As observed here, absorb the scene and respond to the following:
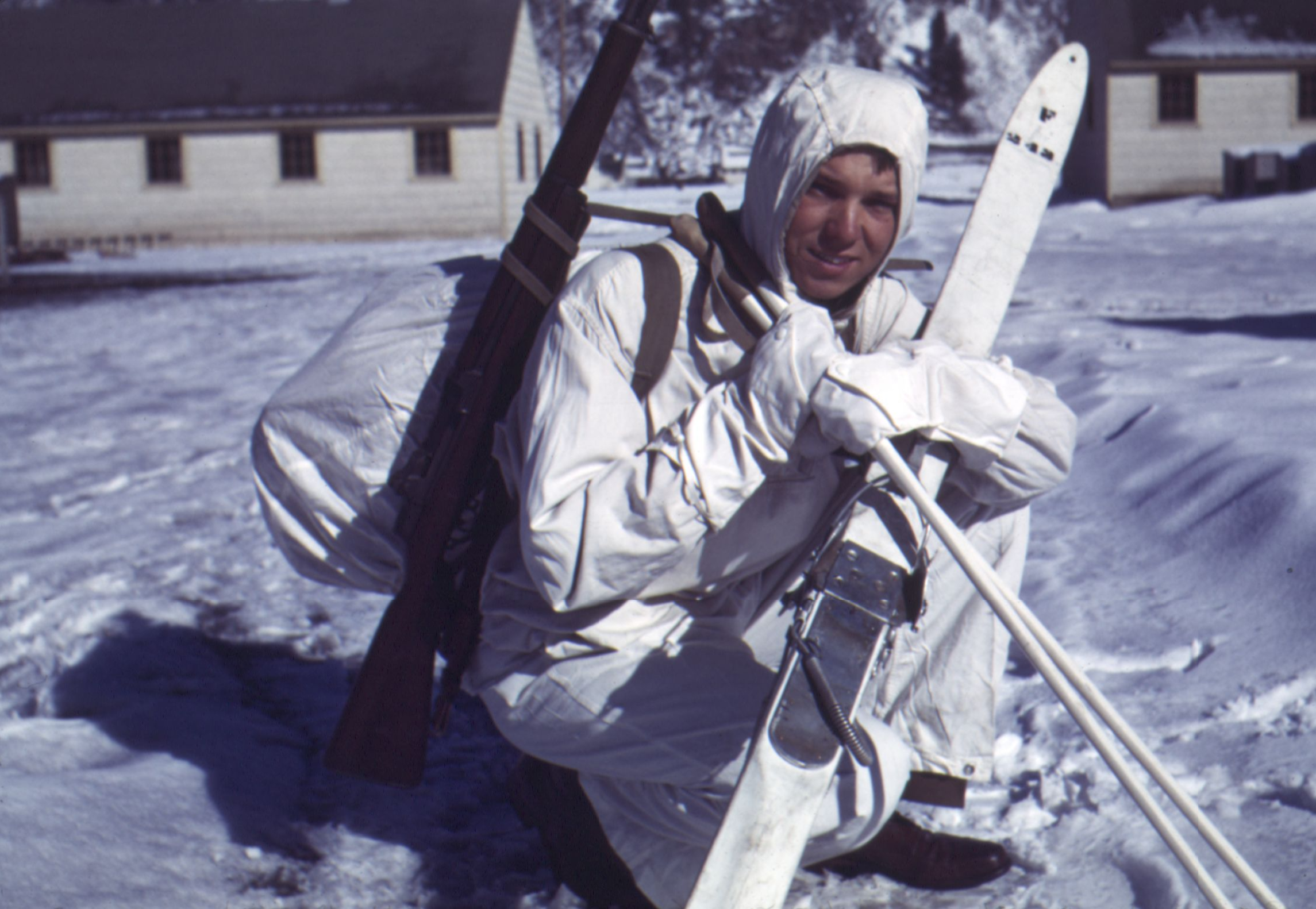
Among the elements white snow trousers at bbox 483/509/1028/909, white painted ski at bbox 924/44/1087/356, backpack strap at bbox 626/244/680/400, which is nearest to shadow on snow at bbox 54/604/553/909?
white snow trousers at bbox 483/509/1028/909

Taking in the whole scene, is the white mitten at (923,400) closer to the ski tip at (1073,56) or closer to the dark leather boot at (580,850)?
the ski tip at (1073,56)

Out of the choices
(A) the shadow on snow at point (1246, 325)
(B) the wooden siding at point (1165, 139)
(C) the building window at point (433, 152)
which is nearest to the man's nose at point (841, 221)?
(A) the shadow on snow at point (1246, 325)

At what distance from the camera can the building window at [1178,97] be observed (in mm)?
22969

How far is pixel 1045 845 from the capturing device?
2.46 metres

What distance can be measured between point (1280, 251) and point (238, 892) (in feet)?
46.4

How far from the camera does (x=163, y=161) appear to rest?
23438 millimetres

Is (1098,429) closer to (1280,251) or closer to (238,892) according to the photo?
A: (238,892)

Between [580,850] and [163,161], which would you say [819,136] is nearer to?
[580,850]

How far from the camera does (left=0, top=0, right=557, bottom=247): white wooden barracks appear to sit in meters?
22.6

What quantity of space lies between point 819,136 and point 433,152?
71.7 ft

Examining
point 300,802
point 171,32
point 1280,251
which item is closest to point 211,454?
point 300,802

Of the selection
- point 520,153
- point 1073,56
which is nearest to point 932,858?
point 1073,56

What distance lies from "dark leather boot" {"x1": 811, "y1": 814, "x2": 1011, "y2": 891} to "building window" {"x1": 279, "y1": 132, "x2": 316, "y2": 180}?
2248 centimetres

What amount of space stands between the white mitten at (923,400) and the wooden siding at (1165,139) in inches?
896
